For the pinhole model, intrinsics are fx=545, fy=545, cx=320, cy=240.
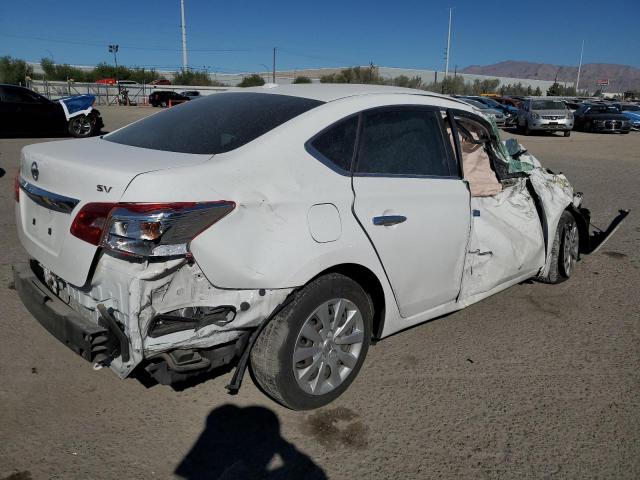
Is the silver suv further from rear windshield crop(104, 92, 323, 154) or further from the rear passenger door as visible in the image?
rear windshield crop(104, 92, 323, 154)

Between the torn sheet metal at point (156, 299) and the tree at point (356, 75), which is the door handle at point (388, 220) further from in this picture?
the tree at point (356, 75)

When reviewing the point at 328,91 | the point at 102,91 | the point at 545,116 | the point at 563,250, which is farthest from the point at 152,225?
the point at 102,91

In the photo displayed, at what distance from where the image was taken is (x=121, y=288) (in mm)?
2414

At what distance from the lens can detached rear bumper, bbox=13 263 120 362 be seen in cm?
247

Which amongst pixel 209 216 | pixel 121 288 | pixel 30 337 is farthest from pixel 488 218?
pixel 30 337

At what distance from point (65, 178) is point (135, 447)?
4.54ft

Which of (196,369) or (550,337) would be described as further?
(550,337)

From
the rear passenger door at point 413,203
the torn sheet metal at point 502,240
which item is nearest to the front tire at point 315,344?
the rear passenger door at point 413,203

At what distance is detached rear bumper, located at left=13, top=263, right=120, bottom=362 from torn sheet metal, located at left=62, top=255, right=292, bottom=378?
3.2 inches

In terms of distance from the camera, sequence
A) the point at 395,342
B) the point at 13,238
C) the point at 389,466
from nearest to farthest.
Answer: the point at 389,466 < the point at 395,342 < the point at 13,238

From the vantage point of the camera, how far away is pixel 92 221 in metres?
2.50

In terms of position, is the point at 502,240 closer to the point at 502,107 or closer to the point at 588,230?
the point at 588,230

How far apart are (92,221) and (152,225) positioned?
341 millimetres

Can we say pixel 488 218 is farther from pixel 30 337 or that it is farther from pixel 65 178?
pixel 30 337
